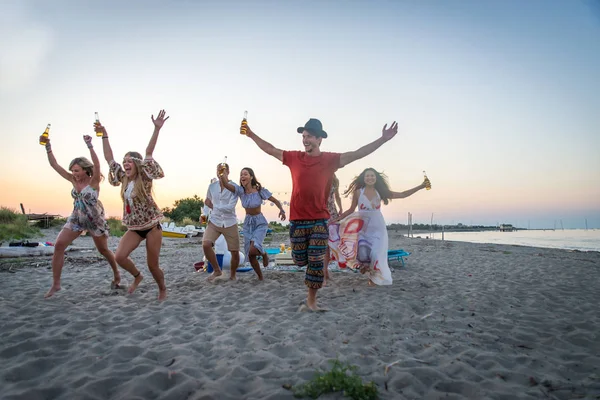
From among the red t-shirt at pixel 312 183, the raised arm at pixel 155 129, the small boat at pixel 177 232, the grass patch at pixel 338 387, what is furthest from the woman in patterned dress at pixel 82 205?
the small boat at pixel 177 232

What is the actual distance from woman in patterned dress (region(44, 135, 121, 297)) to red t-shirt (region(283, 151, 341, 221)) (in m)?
3.00

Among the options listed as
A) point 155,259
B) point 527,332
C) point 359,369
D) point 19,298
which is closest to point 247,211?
point 155,259

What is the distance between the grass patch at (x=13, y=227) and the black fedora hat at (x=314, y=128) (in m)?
16.2

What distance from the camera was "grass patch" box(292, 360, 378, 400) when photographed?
2.10m

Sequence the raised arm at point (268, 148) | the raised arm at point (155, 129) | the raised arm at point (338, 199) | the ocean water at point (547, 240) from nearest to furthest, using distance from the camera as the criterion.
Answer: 1. the raised arm at point (268, 148)
2. the raised arm at point (155, 129)
3. the raised arm at point (338, 199)
4. the ocean water at point (547, 240)

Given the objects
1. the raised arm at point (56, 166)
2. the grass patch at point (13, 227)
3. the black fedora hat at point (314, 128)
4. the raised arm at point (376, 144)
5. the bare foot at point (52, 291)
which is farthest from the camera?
the grass patch at point (13, 227)

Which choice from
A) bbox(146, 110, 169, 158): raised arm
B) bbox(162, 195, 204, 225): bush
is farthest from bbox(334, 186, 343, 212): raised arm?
bbox(162, 195, 204, 225): bush

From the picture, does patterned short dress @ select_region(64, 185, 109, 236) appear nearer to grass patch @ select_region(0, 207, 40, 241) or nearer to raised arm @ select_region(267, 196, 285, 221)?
raised arm @ select_region(267, 196, 285, 221)

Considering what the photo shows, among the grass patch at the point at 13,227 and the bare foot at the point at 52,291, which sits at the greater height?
the grass patch at the point at 13,227

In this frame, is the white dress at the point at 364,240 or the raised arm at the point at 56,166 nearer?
the raised arm at the point at 56,166

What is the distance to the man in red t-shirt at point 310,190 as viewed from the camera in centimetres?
393

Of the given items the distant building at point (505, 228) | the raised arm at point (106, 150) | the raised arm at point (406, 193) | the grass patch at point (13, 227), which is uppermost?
the distant building at point (505, 228)

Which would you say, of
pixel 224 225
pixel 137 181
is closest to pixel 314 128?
pixel 137 181

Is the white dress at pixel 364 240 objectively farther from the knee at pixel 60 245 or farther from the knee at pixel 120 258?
the knee at pixel 60 245
